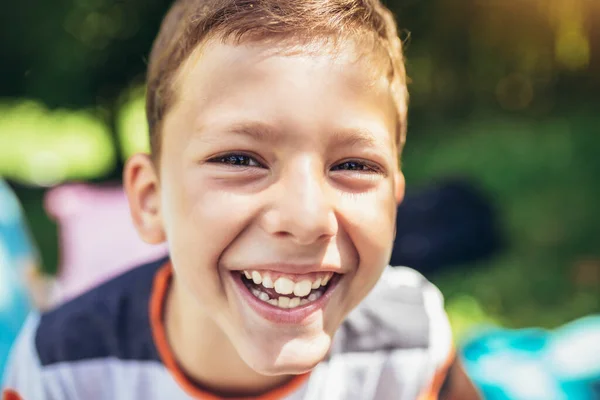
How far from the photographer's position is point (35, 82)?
5.33m

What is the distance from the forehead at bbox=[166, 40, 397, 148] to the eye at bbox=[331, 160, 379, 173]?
0.06m

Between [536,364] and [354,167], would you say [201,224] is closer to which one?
[354,167]

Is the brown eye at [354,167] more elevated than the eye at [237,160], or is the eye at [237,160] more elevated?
the eye at [237,160]

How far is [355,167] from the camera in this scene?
42.8 inches

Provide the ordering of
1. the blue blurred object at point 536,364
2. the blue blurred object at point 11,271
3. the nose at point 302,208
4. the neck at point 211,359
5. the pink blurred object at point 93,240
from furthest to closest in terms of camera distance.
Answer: the pink blurred object at point 93,240 → the blue blurred object at point 11,271 → the blue blurred object at point 536,364 → the neck at point 211,359 → the nose at point 302,208

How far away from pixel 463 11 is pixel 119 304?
19.5 ft

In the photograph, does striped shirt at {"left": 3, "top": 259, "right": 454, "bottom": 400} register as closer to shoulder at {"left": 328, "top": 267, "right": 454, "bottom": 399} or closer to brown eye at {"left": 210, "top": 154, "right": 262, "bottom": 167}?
shoulder at {"left": 328, "top": 267, "right": 454, "bottom": 399}

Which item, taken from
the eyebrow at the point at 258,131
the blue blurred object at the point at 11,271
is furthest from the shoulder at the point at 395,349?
the blue blurred object at the point at 11,271

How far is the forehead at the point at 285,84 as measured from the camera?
1009 mm

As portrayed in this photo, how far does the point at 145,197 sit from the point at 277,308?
384 millimetres

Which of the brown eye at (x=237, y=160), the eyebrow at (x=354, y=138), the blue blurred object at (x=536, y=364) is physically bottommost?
the blue blurred object at (x=536, y=364)

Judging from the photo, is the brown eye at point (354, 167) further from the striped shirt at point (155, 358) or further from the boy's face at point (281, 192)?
the striped shirt at point (155, 358)

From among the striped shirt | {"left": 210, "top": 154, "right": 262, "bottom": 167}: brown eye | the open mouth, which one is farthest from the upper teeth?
the striped shirt

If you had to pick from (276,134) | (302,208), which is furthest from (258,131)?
(302,208)
